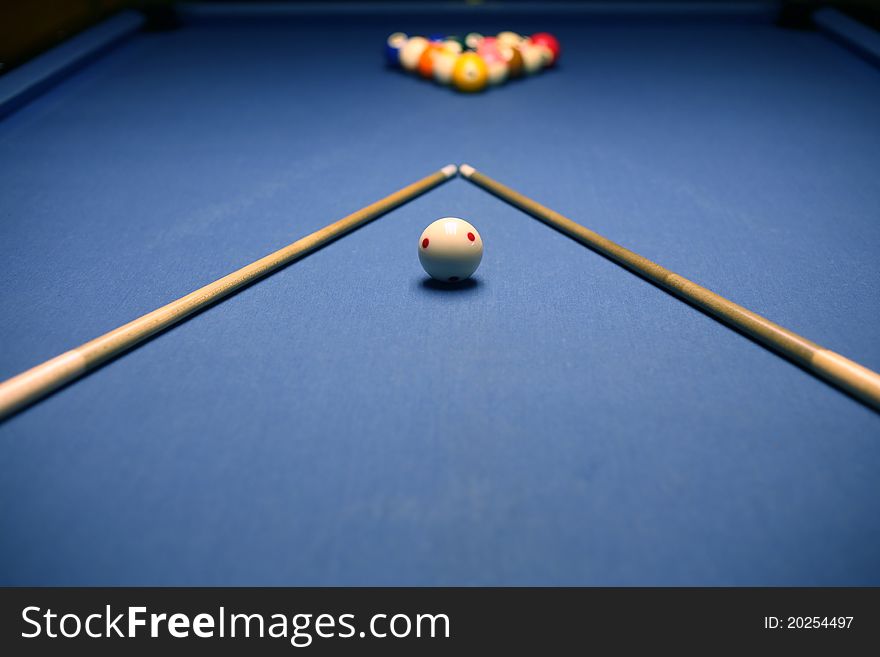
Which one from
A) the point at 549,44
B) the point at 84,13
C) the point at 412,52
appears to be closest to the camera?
the point at 412,52

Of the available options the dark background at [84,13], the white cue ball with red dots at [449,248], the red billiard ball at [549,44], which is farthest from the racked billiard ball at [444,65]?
the white cue ball with red dots at [449,248]

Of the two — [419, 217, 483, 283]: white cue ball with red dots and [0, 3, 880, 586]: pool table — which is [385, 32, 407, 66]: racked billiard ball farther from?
[419, 217, 483, 283]: white cue ball with red dots

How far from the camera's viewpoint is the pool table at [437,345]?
1104mm

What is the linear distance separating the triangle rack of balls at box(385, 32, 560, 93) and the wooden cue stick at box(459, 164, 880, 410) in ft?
4.65

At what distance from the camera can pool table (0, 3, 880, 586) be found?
1.10m

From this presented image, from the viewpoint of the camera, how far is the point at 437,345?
1571 mm

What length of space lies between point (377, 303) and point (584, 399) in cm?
61

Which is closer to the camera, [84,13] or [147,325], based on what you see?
[147,325]

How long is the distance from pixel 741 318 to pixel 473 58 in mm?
2263

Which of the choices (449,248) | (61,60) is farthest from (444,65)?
(449,248)

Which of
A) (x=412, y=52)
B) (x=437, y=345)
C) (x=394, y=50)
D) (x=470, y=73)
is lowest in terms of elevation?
(x=437, y=345)

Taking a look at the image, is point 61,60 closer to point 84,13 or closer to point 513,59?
point 84,13

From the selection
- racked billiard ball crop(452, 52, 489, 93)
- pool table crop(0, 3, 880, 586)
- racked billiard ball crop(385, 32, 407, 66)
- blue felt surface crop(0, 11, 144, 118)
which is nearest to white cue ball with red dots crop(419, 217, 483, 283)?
pool table crop(0, 3, 880, 586)
